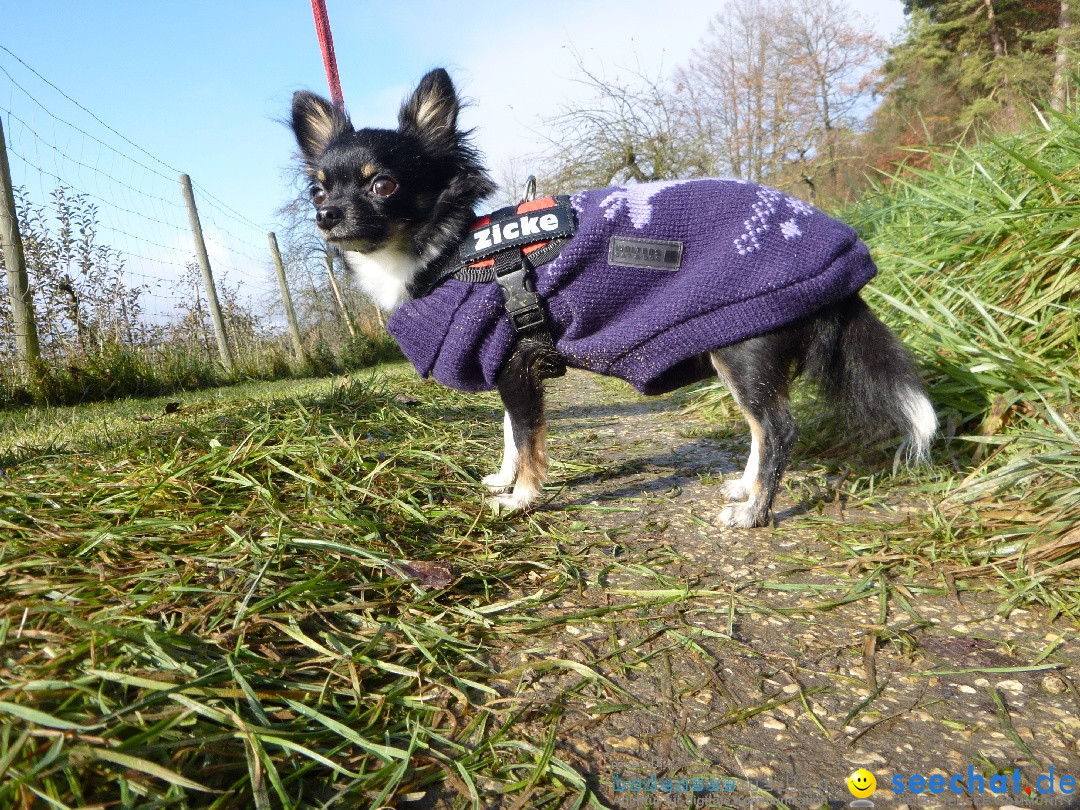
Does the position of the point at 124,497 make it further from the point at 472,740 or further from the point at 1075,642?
the point at 1075,642

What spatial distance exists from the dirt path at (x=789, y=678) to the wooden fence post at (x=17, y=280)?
18.5ft

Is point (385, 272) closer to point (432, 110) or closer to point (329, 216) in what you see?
point (329, 216)

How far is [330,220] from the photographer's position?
246cm

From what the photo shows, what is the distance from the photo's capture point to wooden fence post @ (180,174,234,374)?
8.21 m

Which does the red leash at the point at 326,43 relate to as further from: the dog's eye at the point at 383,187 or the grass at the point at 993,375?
the grass at the point at 993,375

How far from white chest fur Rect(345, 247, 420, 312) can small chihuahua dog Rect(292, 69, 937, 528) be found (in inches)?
1.8

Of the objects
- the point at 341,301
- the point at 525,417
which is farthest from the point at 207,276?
the point at 525,417

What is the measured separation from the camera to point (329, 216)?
8.07 feet

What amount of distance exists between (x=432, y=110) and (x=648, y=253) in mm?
1298

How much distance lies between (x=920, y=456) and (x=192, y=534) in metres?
2.50

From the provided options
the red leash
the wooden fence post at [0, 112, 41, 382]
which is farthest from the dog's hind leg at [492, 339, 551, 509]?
the wooden fence post at [0, 112, 41, 382]

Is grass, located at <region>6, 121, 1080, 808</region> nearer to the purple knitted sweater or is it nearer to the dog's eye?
the purple knitted sweater

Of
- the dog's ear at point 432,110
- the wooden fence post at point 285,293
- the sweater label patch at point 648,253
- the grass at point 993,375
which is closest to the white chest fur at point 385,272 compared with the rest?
the dog's ear at point 432,110

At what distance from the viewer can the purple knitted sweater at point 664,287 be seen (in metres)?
2.19
